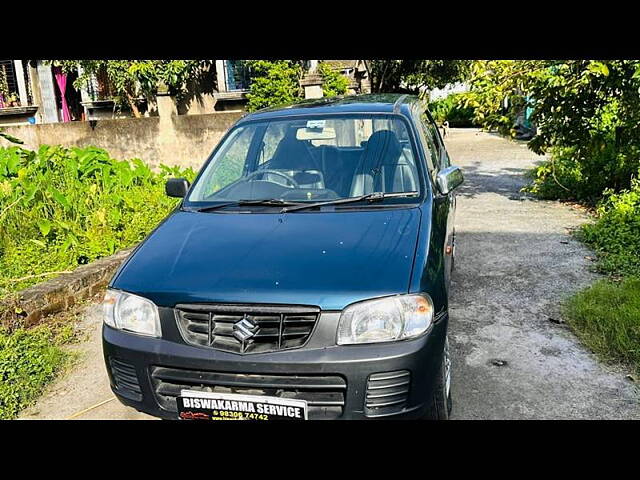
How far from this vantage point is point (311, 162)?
379 centimetres

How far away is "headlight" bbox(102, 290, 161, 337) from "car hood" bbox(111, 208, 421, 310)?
0.15ft

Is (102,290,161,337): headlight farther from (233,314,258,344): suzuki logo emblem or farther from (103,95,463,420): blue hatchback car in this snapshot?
(233,314,258,344): suzuki logo emblem

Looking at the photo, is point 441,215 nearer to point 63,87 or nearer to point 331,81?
point 331,81

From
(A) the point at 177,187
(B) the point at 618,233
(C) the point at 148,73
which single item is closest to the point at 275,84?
(C) the point at 148,73

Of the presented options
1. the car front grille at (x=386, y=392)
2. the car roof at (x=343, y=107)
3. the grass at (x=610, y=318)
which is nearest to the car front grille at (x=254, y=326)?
the car front grille at (x=386, y=392)

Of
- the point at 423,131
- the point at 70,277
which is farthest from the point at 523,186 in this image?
the point at 70,277

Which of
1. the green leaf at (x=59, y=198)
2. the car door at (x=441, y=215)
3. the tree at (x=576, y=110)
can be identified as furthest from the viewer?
the tree at (x=576, y=110)

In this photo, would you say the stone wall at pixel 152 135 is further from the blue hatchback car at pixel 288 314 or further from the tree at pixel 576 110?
the blue hatchback car at pixel 288 314

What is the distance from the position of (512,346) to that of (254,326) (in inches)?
88.7

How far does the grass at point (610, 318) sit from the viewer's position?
376cm

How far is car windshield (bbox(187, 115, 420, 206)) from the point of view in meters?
3.52

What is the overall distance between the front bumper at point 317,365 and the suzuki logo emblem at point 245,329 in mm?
80

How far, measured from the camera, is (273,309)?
2.42 metres
